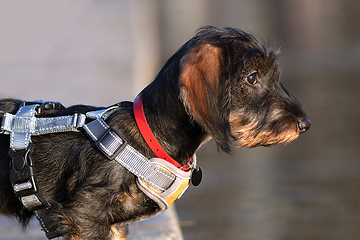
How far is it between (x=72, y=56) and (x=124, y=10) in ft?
21.5

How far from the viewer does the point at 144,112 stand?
2.69 metres

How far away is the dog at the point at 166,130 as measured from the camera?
2520 millimetres

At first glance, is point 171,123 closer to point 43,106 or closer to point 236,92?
point 236,92

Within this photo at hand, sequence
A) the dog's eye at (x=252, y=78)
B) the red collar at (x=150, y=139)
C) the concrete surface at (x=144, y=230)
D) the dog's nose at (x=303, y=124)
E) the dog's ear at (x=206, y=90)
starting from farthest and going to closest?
the concrete surface at (x=144, y=230), the dog's nose at (x=303, y=124), the dog's eye at (x=252, y=78), the red collar at (x=150, y=139), the dog's ear at (x=206, y=90)

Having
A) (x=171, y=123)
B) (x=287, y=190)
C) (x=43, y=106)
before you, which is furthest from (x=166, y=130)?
(x=287, y=190)

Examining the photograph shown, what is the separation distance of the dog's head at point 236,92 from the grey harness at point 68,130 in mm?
381

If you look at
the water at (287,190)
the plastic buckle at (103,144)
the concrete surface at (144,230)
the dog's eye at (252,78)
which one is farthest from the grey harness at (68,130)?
the water at (287,190)

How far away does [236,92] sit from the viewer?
8.81 ft

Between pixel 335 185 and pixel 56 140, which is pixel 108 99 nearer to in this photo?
pixel 335 185

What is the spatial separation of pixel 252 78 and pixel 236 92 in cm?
15

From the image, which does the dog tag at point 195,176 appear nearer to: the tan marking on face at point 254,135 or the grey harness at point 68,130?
the grey harness at point 68,130

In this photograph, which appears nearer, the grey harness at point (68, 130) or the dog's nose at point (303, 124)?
the grey harness at point (68, 130)

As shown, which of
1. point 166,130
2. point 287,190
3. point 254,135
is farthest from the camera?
point 287,190

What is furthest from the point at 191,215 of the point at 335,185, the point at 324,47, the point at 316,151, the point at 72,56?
the point at 324,47
